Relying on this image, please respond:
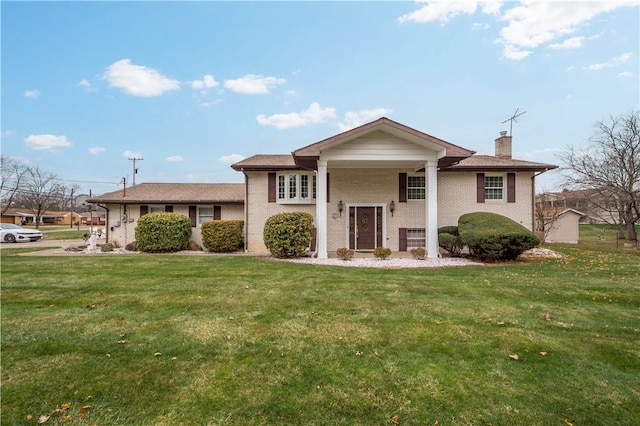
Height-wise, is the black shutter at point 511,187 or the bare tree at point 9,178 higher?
the bare tree at point 9,178

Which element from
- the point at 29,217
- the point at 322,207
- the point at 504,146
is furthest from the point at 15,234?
the point at 29,217

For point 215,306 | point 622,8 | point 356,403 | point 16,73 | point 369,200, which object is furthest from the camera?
point 16,73

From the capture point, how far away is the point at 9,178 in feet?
124

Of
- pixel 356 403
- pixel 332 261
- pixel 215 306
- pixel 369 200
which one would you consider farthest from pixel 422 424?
pixel 369 200

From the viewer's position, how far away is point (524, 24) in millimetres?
12258

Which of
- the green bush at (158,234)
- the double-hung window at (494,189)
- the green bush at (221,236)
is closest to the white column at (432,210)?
the double-hung window at (494,189)

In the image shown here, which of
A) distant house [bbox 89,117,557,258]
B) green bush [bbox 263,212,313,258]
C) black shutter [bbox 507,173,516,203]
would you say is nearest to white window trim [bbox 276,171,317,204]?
distant house [bbox 89,117,557,258]

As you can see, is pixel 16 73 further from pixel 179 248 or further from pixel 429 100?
pixel 429 100

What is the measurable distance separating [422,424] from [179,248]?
Answer: 552 inches

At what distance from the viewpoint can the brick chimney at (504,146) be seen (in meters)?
15.4

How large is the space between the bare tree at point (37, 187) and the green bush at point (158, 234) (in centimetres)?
3838

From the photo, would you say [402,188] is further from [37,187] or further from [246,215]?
[37,187]

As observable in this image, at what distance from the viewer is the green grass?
2561 mm

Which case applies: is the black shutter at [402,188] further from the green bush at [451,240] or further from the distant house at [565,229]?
the distant house at [565,229]
